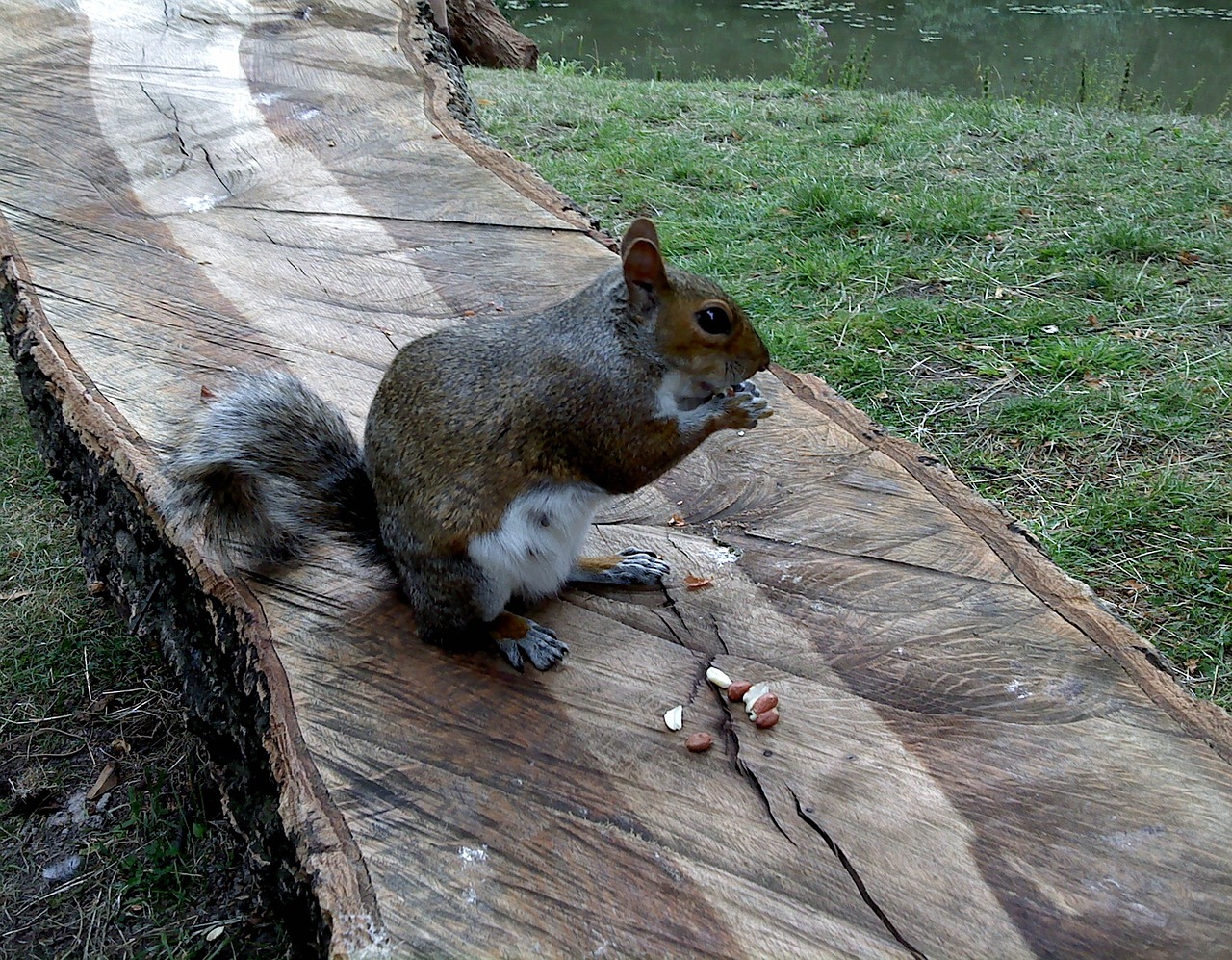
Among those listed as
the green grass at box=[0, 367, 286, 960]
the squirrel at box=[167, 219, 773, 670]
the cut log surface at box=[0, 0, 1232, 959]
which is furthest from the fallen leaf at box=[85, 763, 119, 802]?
the squirrel at box=[167, 219, 773, 670]

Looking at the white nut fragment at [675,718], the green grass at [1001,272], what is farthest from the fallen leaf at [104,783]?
the green grass at [1001,272]

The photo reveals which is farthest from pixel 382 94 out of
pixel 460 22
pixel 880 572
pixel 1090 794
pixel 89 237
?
pixel 460 22

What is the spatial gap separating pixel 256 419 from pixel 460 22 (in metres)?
6.24

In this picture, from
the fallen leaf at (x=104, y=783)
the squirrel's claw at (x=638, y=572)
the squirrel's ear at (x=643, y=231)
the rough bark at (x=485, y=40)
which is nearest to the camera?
the squirrel's ear at (x=643, y=231)

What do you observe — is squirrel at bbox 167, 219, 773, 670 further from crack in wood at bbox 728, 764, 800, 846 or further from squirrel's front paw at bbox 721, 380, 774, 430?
crack in wood at bbox 728, 764, 800, 846

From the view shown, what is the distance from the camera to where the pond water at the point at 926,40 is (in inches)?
359

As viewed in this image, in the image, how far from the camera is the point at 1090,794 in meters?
1.44

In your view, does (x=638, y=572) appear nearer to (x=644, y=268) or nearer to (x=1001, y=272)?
(x=644, y=268)

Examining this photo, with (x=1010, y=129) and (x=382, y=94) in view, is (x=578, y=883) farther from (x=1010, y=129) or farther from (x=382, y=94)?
(x=1010, y=129)

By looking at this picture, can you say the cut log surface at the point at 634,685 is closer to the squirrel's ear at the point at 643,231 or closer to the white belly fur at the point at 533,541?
the white belly fur at the point at 533,541

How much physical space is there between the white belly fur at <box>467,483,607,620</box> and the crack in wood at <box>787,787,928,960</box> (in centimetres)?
48

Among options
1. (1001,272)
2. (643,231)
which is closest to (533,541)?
(643,231)

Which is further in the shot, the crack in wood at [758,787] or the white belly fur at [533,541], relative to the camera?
the white belly fur at [533,541]

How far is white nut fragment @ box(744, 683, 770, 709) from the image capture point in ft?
5.13
